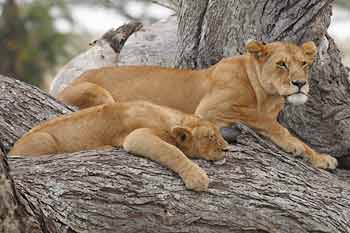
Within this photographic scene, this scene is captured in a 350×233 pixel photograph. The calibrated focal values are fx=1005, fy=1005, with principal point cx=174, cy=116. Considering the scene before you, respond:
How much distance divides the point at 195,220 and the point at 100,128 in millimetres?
1151

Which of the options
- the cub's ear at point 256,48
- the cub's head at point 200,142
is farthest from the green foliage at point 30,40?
the cub's head at point 200,142

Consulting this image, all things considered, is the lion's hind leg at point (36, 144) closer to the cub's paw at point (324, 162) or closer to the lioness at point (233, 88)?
the lioness at point (233, 88)

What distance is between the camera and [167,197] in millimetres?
6520

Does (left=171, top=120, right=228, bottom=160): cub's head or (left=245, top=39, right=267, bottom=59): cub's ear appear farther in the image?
(left=245, top=39, right=267, bottom=59): cub's ear

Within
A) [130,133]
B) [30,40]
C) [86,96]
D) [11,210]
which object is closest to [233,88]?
[86,96]

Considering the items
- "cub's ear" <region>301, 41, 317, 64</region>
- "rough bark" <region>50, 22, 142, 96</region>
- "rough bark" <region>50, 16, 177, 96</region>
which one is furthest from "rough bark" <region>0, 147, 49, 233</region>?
"rough bark" <region>50, 22, 142, 96</region>

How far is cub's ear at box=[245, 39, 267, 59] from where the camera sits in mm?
8117

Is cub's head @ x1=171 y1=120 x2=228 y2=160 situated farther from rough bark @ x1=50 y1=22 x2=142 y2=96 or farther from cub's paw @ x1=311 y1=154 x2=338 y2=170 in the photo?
rough bark @ x1=50 y1=22 x2=142 y2=96

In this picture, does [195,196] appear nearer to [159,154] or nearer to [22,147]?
[159,154]

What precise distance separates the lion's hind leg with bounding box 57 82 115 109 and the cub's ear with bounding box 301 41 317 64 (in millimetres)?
1922

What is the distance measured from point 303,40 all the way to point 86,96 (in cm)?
200

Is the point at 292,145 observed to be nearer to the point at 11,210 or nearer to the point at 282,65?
the point at 282,65

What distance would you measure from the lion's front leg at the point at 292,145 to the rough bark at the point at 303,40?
931mm

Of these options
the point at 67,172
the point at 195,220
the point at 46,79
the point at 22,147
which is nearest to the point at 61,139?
the point at 22,147
